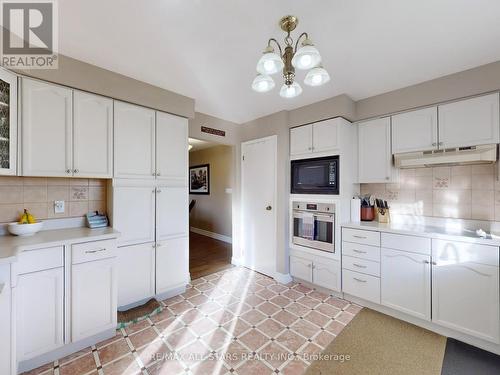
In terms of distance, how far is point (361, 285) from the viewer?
2391 mm

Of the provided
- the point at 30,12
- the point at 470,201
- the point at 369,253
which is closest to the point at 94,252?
the point at 30,12

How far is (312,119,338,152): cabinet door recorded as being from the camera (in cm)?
259

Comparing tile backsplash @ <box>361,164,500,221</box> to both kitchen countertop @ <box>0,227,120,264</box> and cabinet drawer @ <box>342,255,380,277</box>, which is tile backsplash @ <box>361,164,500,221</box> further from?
kitchen countertop @ <box>0,227,120,264</box>

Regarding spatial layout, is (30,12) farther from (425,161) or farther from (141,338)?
(425,161)

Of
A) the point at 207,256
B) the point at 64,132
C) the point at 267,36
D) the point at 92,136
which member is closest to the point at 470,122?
the point at 267,36

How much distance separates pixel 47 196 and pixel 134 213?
0.74 metres

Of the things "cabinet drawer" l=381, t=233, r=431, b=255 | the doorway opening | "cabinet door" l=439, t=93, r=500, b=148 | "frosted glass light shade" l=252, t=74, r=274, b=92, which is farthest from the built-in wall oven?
the doorway opening

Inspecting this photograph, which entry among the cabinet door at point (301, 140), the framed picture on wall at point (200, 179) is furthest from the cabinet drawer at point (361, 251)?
the framed picture on wall at point (200, 179)

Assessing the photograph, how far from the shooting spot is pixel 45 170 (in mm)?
1819

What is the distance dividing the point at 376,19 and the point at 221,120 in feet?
7.33

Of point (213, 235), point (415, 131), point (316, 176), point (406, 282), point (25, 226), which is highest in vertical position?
point (415, 131)

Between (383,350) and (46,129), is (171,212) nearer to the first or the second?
(46,129)

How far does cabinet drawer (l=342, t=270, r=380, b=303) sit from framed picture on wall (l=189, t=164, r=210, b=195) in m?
4.00

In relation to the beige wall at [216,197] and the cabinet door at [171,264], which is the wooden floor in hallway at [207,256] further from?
the cabinet door at [171,264]
